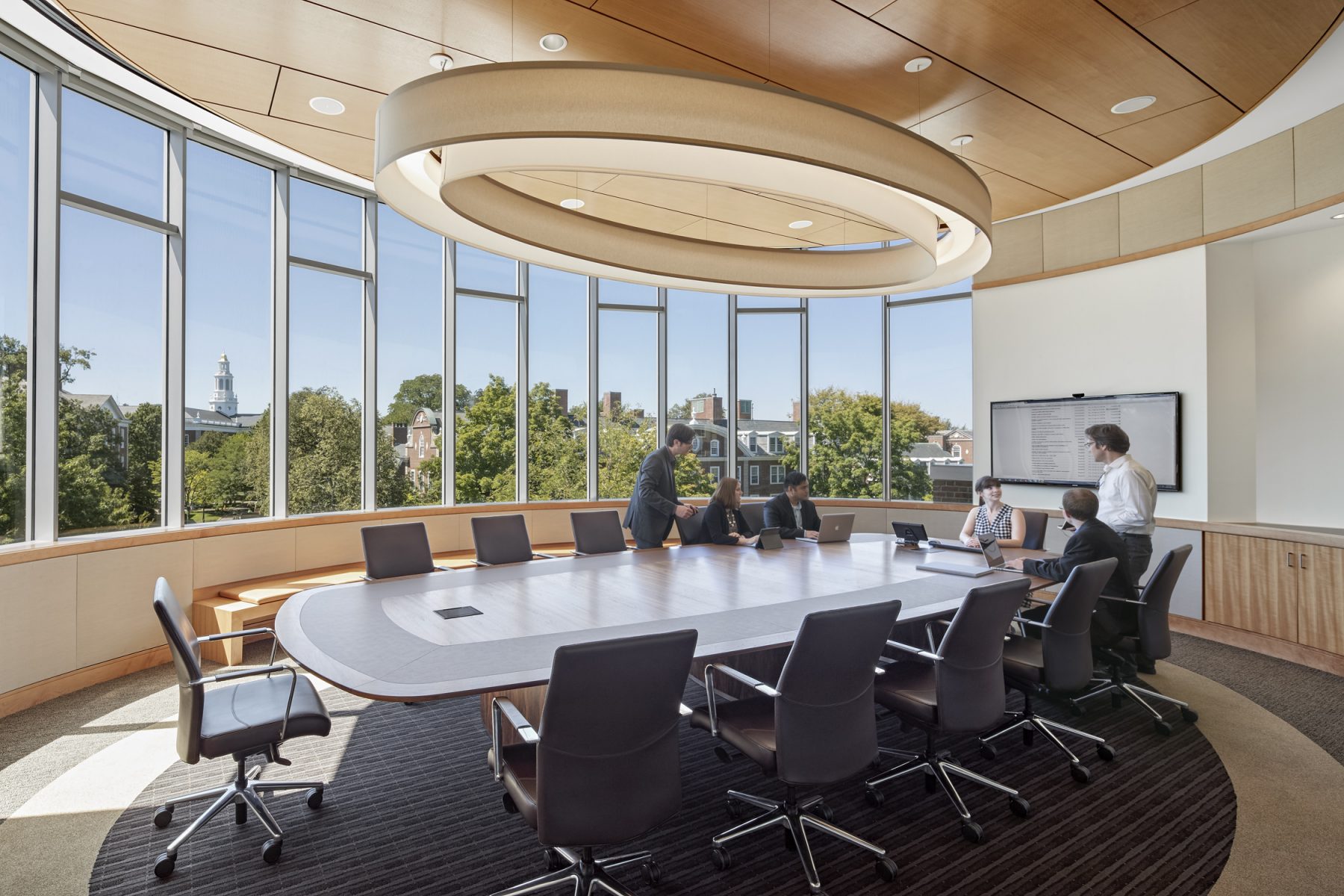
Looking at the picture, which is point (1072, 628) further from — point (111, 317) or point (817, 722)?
point (111, 317)

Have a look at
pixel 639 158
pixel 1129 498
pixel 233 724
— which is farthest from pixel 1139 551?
pixel 233 724

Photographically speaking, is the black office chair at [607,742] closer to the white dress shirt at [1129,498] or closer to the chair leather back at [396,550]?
the chair leather back at [396,550]

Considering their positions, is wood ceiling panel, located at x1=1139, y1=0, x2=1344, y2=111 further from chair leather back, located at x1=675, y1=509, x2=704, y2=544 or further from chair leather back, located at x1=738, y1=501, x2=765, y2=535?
chair leather back, located at x1=738, y1=501, x2=765, y2=535

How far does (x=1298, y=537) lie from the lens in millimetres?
5496

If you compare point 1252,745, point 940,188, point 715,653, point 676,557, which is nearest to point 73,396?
point 676,557

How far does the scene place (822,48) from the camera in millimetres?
4293

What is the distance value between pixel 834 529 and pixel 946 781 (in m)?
2.97

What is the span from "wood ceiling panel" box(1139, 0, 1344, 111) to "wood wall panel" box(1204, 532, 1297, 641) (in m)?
3.53

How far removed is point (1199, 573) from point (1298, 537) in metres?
0.92

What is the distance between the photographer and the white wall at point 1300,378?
6055 mm

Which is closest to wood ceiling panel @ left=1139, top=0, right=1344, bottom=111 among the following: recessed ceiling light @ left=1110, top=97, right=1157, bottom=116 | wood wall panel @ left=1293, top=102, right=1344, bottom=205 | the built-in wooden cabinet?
recessed ceiling light @ left=1110, top=97, right=1157, bottom=116

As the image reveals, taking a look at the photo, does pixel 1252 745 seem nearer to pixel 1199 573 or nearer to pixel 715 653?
pixel 1199 573

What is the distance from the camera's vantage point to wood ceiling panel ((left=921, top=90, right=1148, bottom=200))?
16.7 feet

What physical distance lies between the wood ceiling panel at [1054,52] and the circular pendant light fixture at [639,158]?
0.98m
